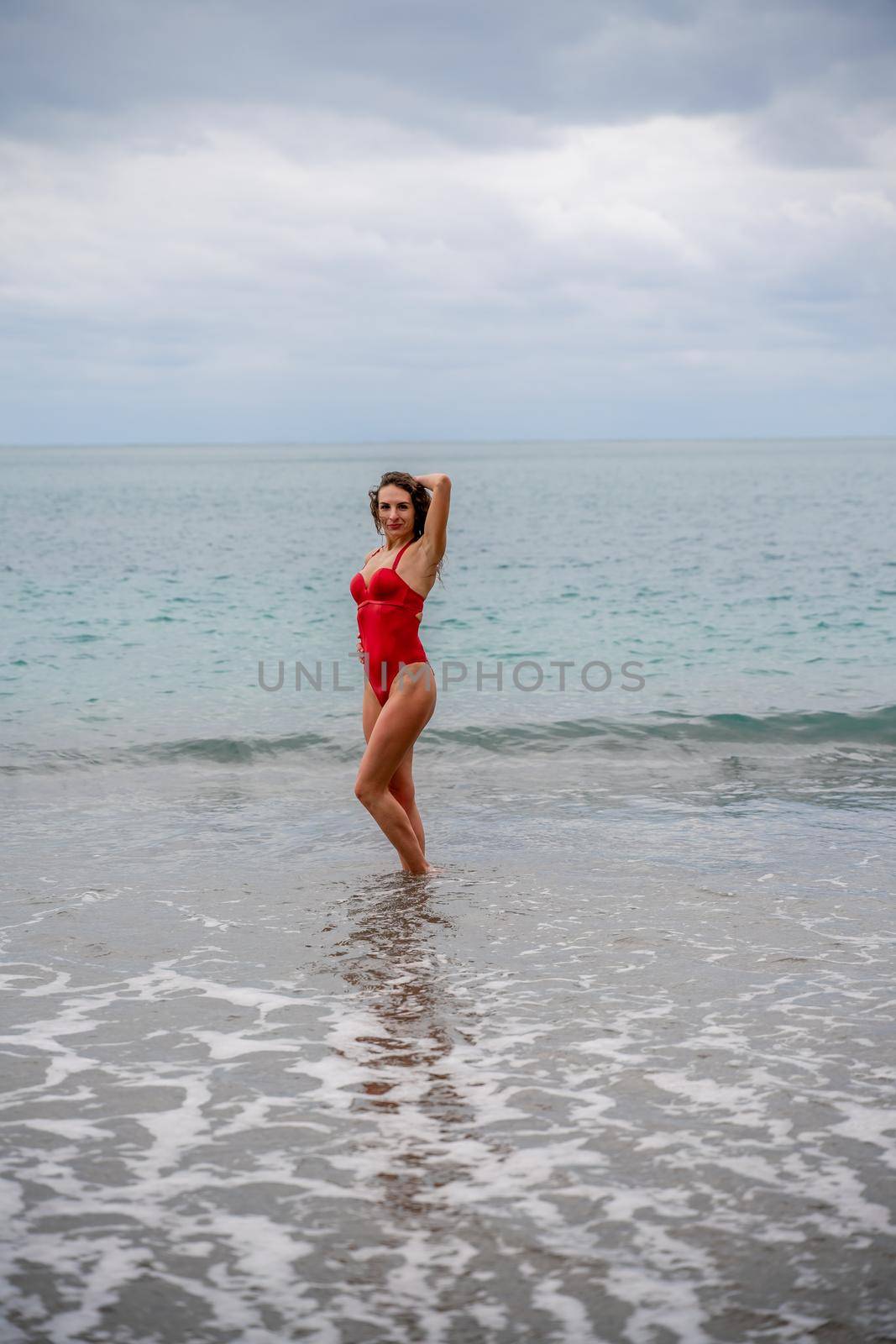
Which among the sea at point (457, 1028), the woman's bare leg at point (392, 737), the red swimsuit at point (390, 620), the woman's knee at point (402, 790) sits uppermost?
the red swimsuit at point (390, 620)

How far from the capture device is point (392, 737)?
706cm

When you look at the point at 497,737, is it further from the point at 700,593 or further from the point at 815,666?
the point at 700,593

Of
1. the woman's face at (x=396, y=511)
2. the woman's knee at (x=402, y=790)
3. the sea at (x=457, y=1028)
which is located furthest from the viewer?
the woman's knee at (x=402, y=790)

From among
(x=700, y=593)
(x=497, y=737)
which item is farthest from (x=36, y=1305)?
(x=700, y=593)

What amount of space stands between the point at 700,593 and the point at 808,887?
22657 millimetres

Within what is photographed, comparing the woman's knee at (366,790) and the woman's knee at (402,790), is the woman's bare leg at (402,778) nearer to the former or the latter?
the woman's knee at (402,790)

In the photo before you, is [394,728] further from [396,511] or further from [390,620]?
[396,511]

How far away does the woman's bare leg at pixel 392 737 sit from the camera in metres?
7.07

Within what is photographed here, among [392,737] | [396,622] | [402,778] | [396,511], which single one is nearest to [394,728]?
[392,737]

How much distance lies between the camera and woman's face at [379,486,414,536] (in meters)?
6.91

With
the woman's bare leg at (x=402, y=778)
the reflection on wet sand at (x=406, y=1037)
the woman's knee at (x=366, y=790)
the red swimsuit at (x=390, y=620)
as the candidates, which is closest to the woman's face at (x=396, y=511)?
the red swimsuit at (x=390, y=620)

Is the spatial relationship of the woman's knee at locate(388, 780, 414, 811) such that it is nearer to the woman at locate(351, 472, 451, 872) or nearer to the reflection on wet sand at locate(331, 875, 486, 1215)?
the woman at locate(351, 472, 451, 872)

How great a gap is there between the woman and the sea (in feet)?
2.55

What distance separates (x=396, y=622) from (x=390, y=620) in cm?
4
